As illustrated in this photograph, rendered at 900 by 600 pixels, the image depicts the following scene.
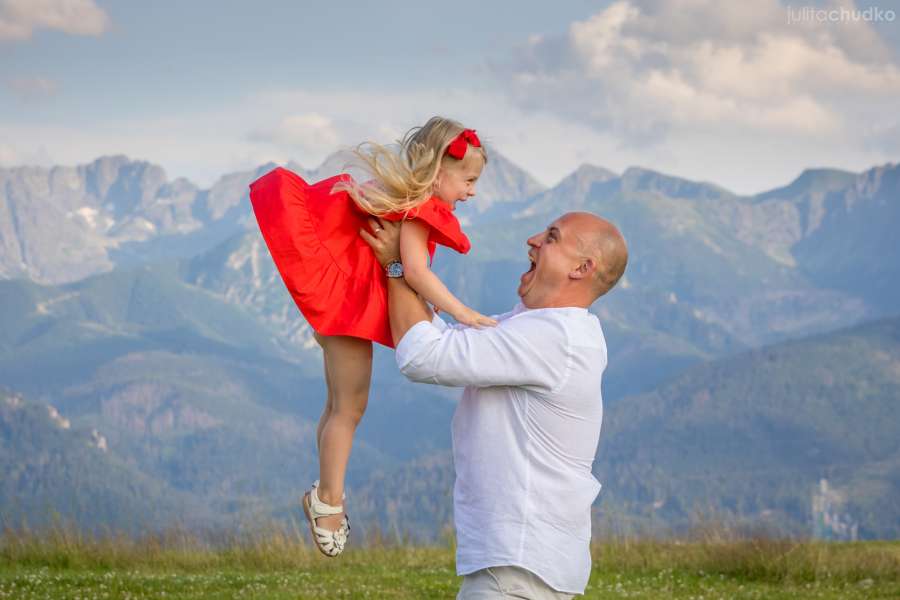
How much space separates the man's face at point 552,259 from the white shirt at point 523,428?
0.14m

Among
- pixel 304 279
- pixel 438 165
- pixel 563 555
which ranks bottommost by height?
pixel 563 555

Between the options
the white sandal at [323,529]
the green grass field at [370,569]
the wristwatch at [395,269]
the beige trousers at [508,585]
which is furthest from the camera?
the green grass field at [370,569]

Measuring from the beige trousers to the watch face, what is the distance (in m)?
1.40

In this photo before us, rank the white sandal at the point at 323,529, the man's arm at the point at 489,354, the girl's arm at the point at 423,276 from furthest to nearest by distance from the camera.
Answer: the white sandal at the point at 323,529 < the girl's arm at the point at 423,276 < the man's arm at the point at 489,354

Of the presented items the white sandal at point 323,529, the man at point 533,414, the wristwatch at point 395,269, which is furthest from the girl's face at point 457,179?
the white sandal at point 323,529

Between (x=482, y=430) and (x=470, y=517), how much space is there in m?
0.38

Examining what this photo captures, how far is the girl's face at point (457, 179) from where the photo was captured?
5.39 meters

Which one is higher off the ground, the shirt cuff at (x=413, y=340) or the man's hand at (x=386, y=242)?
the man's hand at (x=386, y=242)

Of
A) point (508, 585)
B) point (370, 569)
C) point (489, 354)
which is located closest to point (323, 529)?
point (508, 585)

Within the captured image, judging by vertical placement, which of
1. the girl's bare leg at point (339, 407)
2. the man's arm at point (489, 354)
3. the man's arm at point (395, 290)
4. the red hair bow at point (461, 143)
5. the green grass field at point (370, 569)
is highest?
the red hair bow at point (461, 143)

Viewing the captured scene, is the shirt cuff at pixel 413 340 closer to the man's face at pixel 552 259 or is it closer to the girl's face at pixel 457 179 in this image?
the man's face at pixel 552 259

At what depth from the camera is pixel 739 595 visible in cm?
1063

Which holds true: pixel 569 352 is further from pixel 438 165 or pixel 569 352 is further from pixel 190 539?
pixel 190 539

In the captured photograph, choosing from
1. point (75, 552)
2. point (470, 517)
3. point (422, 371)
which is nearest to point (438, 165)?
point (422, 371)
